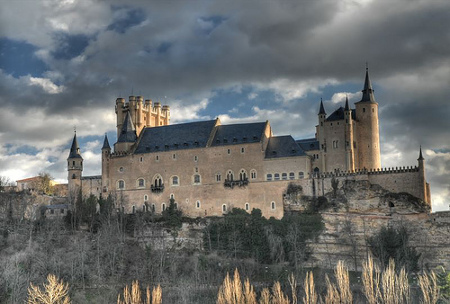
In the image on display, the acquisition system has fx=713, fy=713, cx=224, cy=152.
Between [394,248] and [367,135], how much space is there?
1343 centimetres

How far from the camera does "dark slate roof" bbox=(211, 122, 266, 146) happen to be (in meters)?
78.9

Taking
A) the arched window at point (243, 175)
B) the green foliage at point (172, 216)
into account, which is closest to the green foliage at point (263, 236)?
the green foliage at point (172, 216)

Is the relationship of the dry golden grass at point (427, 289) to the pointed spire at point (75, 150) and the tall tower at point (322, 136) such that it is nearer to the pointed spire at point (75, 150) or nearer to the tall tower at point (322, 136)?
the tall tower at point (322, 136)

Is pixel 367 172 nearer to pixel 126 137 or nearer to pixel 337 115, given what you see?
pixel 337 115

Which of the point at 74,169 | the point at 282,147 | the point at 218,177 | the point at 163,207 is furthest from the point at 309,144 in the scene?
the point at 74,169

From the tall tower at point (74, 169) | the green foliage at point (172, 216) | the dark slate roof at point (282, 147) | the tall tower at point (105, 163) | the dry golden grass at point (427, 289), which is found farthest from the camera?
the tall tower at point (74, 169)

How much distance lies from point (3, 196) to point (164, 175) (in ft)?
60.1

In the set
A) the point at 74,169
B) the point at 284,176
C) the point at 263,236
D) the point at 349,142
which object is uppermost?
the point at 349,142

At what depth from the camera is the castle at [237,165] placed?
2928 inches

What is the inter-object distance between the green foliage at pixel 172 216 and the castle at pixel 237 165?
125 centimetres

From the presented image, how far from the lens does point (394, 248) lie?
223 feet

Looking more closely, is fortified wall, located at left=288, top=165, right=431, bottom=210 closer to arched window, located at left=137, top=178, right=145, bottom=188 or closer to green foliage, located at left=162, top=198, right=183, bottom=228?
green foliage, located at left=162, top=198, right=183, bottom=228

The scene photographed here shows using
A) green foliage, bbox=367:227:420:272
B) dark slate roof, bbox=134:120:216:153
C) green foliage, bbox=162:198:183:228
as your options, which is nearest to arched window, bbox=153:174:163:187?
dark slate roof, bbox=134:120:216:153

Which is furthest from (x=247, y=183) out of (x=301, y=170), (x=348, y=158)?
(x=348, y=158)
